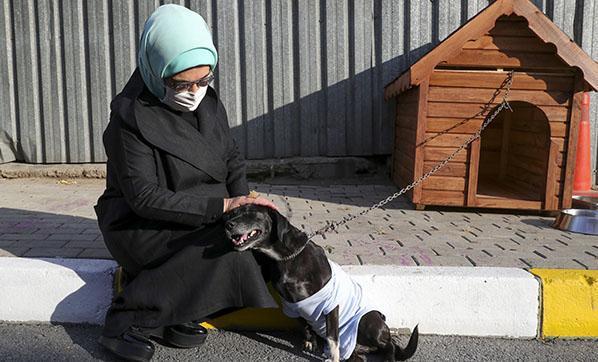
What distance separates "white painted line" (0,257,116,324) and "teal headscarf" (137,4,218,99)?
1.23 meters

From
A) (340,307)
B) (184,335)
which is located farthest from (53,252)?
(340,307)

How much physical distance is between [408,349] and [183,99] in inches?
68.0

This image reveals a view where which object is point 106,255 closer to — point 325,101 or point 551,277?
point 551,277

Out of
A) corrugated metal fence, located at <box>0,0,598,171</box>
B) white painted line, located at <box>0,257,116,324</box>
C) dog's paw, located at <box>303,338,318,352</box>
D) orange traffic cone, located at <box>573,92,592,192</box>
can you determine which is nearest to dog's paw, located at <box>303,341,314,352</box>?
dog's paw, located at <box>303,338,318,352</box>

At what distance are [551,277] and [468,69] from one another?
98.3 inches

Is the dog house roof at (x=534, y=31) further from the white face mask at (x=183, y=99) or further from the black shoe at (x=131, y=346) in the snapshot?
the black shoe at (x=131, y=346)

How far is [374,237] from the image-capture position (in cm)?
392

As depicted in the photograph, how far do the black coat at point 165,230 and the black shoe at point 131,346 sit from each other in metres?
0.05

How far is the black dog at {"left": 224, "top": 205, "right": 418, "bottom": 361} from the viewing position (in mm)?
2518

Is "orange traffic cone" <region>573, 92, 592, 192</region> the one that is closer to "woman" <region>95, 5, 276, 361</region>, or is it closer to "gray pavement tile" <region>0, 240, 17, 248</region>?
"woman" <region>95, 5, 276, 361</region>

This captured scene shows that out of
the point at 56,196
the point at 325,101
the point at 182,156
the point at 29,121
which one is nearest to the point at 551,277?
the point at 182,156

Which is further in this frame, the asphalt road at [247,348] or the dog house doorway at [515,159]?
the dog house doorway at [515,159]

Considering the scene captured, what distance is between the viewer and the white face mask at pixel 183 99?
103 inches

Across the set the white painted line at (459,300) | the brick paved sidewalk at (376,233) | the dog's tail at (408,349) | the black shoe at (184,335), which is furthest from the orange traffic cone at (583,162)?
the black shoe at (184,335)
